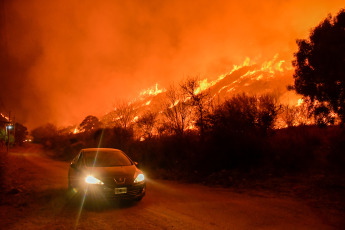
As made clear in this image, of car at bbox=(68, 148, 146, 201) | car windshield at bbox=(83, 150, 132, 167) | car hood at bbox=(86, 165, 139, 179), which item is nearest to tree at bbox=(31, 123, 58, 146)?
car windshield at bbox=(83, 150, 132, 167)

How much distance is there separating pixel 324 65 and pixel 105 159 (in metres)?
9.46

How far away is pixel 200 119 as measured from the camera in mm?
18250

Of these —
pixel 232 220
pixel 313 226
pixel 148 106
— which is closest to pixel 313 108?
pixel 313 226

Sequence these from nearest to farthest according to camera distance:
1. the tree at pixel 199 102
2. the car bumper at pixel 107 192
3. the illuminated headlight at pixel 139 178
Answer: the car bumper at pixel 107 192 → the illuminated headlight at pixel 139 178 → the tree at pixel 199 102

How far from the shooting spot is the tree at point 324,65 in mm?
10188

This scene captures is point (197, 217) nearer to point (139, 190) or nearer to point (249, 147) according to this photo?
point (139, 190)

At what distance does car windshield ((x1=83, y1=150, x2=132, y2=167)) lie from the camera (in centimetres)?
800

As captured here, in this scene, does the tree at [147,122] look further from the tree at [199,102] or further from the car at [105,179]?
the car at [105,179]

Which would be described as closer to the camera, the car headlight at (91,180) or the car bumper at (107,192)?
the car bumper at (107,192)

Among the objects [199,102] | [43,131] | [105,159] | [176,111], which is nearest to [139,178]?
[105,159]

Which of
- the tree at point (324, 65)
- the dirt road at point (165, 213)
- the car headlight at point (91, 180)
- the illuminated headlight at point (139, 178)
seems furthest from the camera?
the tree at point (324, 65)

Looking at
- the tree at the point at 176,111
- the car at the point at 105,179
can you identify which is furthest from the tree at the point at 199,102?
the car at the point at 105,179

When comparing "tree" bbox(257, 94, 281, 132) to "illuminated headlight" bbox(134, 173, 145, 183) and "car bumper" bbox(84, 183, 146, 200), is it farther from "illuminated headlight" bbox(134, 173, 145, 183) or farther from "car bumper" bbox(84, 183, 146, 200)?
"car bumper" bbox(84, 183, 146, 200)

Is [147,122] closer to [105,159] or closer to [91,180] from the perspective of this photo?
[105,159]
